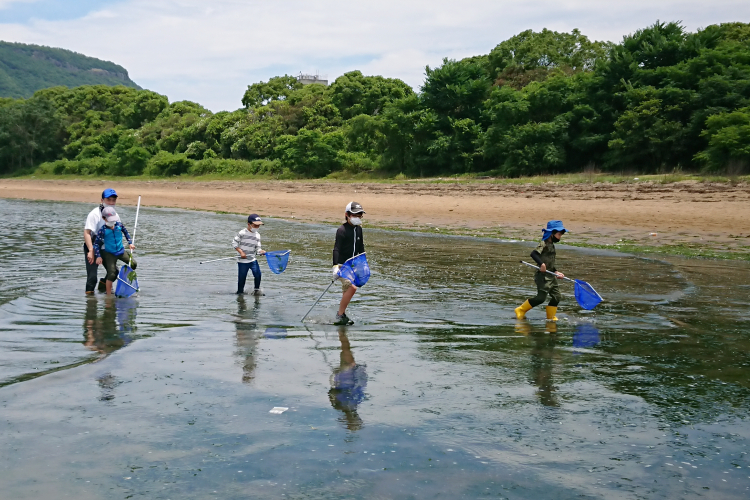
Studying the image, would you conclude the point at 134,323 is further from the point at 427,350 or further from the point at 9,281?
the point at 9,281

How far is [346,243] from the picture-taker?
29.9ft

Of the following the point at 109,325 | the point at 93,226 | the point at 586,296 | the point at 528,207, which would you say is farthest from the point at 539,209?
the point at 109,325

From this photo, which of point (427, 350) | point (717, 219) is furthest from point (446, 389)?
point (717, 219)

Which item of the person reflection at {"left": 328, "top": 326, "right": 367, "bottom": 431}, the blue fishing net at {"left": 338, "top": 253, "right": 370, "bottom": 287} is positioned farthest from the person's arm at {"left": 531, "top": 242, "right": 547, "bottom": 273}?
the person reflection at {"left": 328, "top": 326, "right": 367, "bottom": 431}

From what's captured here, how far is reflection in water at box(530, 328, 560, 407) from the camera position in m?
6.18

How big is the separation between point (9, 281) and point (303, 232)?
11063 millimetres

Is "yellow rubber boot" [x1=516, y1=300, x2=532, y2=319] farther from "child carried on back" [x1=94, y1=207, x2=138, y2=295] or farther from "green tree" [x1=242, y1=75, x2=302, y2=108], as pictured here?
"green tree" [x1=242, y1=75, x2=302, y2=108]

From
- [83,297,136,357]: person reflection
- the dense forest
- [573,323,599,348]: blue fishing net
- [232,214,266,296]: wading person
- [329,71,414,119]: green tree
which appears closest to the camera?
[83,297,136,357]: person reflection

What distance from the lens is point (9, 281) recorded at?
1270cm

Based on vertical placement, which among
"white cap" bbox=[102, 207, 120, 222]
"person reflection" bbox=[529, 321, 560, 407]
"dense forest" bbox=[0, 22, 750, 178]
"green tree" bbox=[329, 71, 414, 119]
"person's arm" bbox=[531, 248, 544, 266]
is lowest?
"person reflection" bbox=[529, 321, 560, 407]

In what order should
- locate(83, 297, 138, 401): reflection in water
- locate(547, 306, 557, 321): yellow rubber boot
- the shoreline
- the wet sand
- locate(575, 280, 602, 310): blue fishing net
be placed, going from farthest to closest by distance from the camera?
the wet sand, the shoreline, locate(575, 280, 602, 310): blue fishing net, locate(547, 306, 557, 321): yellow rubber boot, locate(83, 297, 138, 401): reflection in water

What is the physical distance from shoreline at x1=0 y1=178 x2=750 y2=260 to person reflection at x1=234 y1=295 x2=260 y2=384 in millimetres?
10520

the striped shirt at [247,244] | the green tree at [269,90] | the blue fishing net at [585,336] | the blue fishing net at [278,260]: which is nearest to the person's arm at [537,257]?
the blue fishing net at [585,336]

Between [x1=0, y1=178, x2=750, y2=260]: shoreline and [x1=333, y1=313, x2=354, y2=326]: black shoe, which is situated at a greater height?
[x1=0, y1=178, x2=750, y2=260]: shoreline
